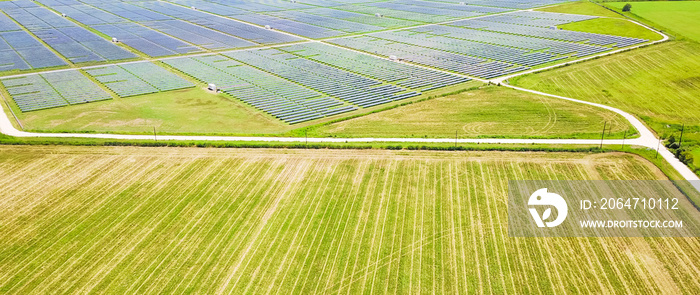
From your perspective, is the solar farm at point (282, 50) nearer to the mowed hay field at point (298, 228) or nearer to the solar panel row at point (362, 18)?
the solar panel row at point (362, 18)

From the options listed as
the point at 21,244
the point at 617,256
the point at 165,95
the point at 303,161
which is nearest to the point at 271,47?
the point at 165,95

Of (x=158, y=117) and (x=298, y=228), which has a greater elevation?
(x=298, y=228)

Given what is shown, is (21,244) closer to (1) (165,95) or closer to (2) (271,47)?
(1) (165,95)

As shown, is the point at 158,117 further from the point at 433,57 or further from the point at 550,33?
the point at 550,33

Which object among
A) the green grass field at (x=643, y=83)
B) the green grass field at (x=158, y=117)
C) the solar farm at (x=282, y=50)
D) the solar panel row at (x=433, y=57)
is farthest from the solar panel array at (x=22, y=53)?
the green grass field at (x=643, y=83)

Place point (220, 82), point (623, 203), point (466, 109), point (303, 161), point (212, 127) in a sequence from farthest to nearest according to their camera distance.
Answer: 1. point (220, 82)
2. point (466, 109)
3. point (212, 127)
4. point (303, 161)
5. point (623, 203)

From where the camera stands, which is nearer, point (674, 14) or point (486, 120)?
point (486, 120)

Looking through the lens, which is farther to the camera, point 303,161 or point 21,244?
point 303,161

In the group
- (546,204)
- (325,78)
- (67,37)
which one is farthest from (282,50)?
(546,204)

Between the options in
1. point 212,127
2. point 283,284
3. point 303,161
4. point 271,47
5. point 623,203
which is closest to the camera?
point 283,284
